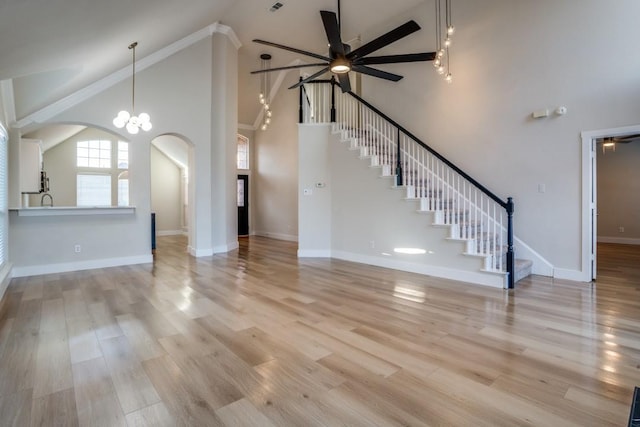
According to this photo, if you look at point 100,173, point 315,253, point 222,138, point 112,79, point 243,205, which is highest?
point 112,79

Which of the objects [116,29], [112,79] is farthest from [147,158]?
[116,29]

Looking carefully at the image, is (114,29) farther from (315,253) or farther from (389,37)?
(315,253)

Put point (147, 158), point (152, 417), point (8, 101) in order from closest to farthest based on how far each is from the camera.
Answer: point (152, 417) < point (8, 101) < point (147, 158)

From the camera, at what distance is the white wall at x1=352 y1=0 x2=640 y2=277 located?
4.43m

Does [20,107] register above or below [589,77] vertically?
below

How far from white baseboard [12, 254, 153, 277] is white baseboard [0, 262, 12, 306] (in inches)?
11.0

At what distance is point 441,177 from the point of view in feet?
18.8

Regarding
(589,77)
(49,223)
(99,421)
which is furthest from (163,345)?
(589,77)

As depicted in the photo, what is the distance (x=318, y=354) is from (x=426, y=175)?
446 centimetres

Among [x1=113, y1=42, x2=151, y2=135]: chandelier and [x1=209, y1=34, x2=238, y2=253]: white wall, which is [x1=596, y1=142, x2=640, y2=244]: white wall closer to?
[x1=209, y1=34, x2=238, y2=253]: white wall

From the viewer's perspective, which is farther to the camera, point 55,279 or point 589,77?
point 55,279

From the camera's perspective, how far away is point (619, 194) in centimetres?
859

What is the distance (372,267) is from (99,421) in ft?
15.1

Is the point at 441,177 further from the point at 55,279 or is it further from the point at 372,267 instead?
the point at 55,279
